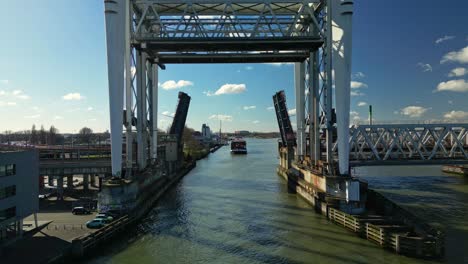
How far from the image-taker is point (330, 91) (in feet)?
88.6

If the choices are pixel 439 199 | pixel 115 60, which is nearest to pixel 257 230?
pixel 115 60

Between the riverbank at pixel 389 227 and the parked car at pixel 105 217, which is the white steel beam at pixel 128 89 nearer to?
the parked car at pixel 105 217

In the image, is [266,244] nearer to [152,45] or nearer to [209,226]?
[209,226]

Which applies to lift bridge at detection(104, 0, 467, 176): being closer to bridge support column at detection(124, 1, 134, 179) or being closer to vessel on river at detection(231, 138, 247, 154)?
bridge support column at detection(124, 1, 134, 179)

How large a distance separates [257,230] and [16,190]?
13483 mm

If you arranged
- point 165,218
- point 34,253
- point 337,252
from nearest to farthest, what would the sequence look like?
1. point 34,253
2. point 337,252
3. point 165,218

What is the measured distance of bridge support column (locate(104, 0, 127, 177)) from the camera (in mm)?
23125

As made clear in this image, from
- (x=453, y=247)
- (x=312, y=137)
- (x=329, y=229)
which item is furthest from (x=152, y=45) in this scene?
(x=453, y=247)

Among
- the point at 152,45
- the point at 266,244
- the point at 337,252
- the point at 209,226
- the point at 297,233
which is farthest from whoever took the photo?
the point at 152,45

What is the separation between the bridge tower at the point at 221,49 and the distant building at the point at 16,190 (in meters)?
6.38

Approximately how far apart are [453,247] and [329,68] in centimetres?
1537

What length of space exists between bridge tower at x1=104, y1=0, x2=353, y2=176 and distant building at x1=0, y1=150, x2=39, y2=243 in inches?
251

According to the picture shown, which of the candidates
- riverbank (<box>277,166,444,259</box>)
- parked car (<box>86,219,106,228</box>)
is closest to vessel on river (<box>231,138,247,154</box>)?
riverbank (<box>277,166,444,259</box>)

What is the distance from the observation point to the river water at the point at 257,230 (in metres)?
16.4
